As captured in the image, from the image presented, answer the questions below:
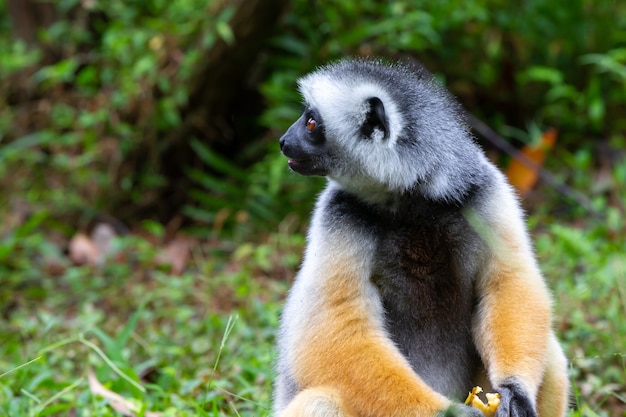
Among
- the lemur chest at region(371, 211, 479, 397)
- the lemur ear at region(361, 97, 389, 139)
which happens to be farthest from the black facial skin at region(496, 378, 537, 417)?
the lemur ear at region(361, 97, 389, 139)

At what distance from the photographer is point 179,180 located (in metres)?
10.8

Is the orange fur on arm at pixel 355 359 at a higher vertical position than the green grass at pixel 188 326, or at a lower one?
higher

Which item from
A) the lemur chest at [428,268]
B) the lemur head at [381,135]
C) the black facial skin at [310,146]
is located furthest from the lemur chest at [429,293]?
the black facial skin at [310,146]

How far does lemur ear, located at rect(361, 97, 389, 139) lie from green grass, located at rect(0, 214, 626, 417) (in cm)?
139

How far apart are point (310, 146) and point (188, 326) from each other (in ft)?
11.2

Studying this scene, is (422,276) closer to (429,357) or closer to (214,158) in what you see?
(429,357)

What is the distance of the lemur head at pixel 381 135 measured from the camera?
425cm

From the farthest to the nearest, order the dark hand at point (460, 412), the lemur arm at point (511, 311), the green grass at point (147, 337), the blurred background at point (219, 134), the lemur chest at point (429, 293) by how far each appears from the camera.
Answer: the blurred background at point (219, 134)
the green grass at point (147, 337)
the lemur chest at point (429, 293)
the lemur arm at point (511, 311)
the dark hand at point (460, 412)

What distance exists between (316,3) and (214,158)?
2116 mm

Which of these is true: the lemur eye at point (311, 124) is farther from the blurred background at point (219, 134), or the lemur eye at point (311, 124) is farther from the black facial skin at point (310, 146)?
the blurred background at point (219, 134)

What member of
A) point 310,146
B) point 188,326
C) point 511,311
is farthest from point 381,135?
point 188,326

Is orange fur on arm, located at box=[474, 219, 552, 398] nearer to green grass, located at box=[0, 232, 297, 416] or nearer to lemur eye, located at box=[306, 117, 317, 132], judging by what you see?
lemur eye, located at box=[306, 117, 317, 132]

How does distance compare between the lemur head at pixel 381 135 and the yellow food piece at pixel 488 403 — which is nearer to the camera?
the yellow food piece at pixel 488 403

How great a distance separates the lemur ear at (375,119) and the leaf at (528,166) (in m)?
5.39
